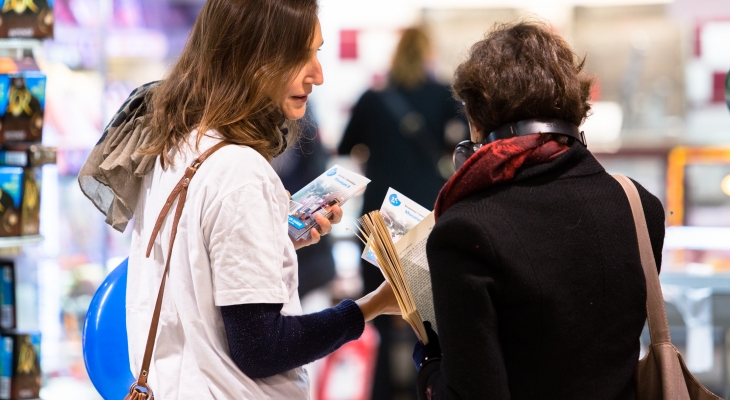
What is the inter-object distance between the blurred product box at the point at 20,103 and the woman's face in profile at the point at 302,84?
136cm

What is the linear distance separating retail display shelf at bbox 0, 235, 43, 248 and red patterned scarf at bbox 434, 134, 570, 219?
1.72 m

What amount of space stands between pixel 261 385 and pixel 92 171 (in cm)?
55

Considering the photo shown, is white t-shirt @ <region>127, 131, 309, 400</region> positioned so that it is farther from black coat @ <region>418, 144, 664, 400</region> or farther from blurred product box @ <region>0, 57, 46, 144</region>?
blurred product box @ <region>0, 57, 46, 144</region>

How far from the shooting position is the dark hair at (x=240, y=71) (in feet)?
4.62

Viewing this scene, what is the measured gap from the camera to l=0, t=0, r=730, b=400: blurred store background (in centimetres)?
356

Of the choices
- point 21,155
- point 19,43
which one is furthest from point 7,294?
point 19,43

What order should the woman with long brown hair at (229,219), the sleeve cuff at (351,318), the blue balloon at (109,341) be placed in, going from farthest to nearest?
the blue balloon at (109,341) → the sleeve cuff at (351,318) → the woman with long brown hair at (229,219)

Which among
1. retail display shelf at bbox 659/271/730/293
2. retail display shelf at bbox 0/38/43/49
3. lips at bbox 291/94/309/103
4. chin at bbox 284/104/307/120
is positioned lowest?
retail display shelf at bbox 659/271/730/293

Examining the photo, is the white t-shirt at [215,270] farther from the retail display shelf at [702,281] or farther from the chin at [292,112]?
the retail display shelf at [702,281]

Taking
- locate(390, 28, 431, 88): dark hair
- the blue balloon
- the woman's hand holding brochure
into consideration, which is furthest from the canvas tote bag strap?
locate(390, 28, 431, 88): dark hair

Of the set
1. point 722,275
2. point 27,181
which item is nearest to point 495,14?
point 722,275

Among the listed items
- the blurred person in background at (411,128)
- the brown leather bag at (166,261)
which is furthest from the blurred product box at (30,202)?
the blurred person in background at (411,128)

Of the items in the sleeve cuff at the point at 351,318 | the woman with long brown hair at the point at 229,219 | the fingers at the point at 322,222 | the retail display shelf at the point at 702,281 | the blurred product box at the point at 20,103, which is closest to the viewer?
the woman with long brown hair at the point at 229,219

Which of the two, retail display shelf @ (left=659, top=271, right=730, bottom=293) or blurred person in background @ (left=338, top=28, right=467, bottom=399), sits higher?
blurred person in background @ (left=338, top=28, right=467, bottom=399)
